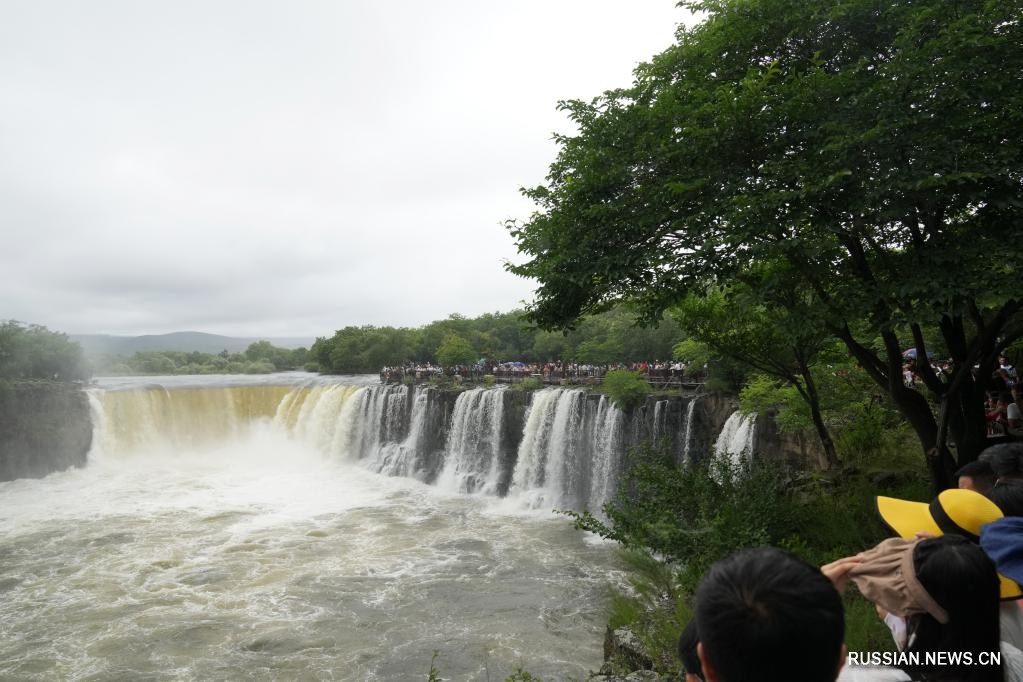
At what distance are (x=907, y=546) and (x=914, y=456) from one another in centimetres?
1003

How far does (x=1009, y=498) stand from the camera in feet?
8.41

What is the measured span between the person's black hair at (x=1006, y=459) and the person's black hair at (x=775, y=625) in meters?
2.52

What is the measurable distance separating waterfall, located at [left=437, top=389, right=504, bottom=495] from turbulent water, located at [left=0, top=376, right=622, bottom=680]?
72 mm

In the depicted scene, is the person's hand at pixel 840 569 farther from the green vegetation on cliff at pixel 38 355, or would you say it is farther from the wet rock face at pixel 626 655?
the green vegetation on cliff at pixel 38 355

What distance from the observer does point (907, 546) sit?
225cm

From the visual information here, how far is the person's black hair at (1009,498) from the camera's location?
2537 millimetres

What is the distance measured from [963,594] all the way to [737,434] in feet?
41.4

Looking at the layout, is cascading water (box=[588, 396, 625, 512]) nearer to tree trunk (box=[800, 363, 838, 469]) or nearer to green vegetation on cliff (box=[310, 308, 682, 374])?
tree trunk (box=[800, 363, 838, 469])

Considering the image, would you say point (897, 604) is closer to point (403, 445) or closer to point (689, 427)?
point (689, 427)

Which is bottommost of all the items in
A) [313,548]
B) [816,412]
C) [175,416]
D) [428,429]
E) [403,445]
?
[313,548]

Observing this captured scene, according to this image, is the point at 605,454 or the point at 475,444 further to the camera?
the point at 475,444

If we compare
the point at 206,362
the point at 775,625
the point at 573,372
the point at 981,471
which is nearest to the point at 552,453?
the point at 573,372

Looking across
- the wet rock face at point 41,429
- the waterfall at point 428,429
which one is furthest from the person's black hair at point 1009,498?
the wet rock face at point 41,429

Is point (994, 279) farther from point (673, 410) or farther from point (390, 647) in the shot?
point (673, 410)
